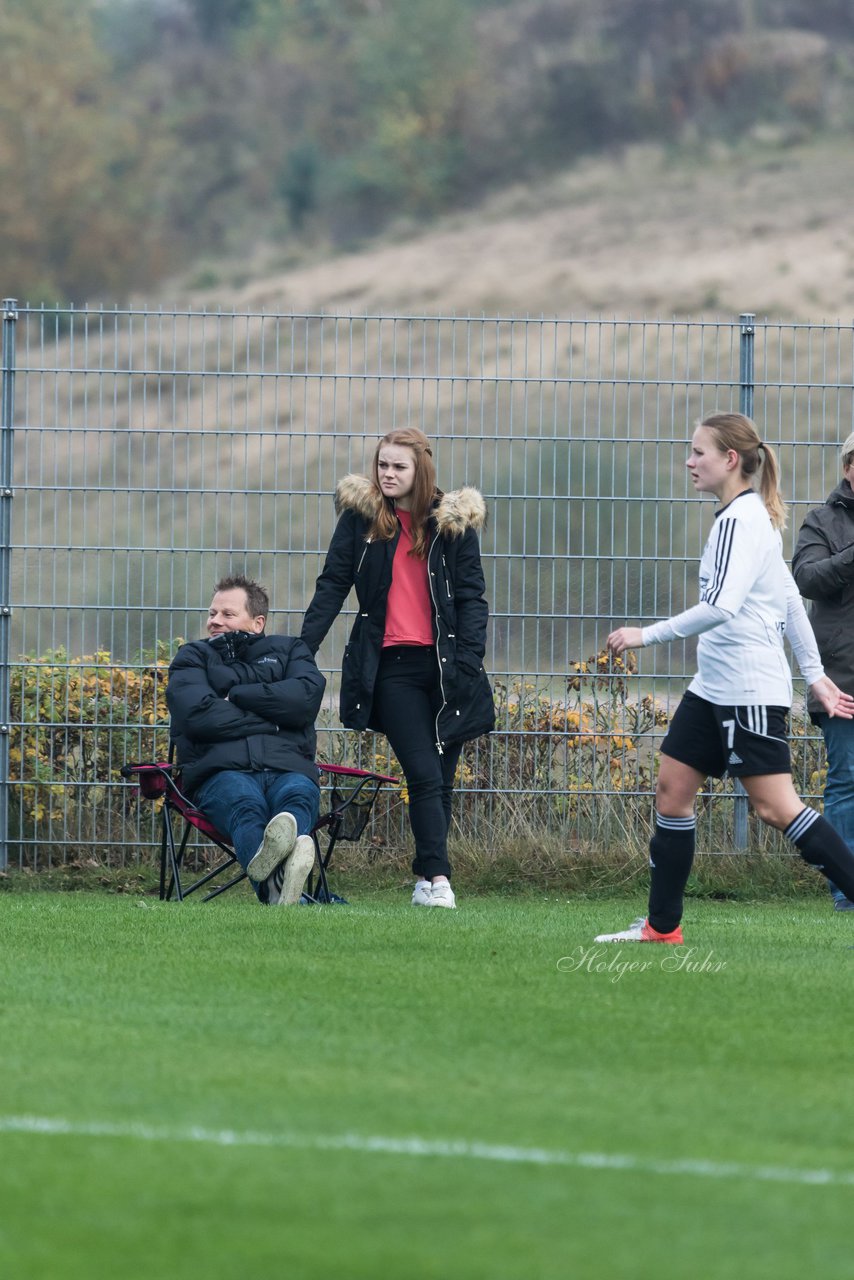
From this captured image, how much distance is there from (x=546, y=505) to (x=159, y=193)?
61721 millimetres

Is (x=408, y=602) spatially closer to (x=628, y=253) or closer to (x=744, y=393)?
(x=744, y=393)

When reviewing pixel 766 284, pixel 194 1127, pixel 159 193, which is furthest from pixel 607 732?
pixel 159 193

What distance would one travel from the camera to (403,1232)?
3520 millimetres

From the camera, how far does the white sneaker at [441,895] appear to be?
854 cm

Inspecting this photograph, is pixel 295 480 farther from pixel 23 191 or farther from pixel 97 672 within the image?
pixel 23 191

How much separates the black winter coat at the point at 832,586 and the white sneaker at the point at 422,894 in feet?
6.28

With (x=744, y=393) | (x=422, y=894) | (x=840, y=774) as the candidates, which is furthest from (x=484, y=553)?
(x=840, y=774)

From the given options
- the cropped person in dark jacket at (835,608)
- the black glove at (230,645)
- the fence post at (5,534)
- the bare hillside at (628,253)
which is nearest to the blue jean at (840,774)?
the cropped person in dark jacket at (835,608)

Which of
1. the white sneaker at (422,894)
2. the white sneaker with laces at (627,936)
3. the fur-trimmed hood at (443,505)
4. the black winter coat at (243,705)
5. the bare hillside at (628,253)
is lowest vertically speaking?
the white sneaker at (422,894)

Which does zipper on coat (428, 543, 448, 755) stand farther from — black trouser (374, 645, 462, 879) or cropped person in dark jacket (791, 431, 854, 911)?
cropped person in dark jacket (791, 431, 854, 911)

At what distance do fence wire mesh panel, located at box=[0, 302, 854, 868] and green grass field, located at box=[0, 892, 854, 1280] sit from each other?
2307mm

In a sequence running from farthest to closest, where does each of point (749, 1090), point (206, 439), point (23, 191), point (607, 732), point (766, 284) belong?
point (23, 191)
point (766, 284)
point (206, 439)
point (607, 732)
point (749, 1090)

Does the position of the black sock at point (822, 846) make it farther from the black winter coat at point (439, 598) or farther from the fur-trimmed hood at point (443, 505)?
the fur-trimmed hood at point (443, 505)

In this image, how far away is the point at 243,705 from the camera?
873cm
